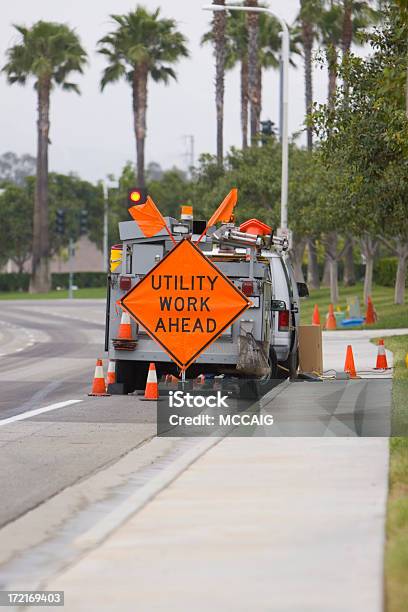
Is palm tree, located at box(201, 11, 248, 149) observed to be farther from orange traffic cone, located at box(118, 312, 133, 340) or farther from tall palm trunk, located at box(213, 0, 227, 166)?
orange traffic cone, located at box(118, 312, 133, 340)

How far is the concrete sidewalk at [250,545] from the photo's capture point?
6.94 metres

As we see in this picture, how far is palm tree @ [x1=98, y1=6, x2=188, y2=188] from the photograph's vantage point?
77562mm

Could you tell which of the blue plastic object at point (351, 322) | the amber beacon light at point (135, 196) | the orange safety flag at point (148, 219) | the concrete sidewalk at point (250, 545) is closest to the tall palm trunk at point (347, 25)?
the blue plastic object at point (351, 322)

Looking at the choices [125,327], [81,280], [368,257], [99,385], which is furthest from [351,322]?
[81,280]

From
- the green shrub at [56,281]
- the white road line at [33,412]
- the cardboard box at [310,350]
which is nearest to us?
the white road line at [33,412]

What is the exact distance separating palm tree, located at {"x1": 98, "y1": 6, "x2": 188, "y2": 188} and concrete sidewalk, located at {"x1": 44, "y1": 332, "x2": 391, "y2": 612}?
6776 cm

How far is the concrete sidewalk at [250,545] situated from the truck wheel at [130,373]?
737 cm

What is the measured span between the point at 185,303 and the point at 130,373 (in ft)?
11.4

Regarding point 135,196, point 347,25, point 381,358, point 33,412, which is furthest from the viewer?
point 347,25

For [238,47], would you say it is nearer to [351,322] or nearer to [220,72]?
[220,72]

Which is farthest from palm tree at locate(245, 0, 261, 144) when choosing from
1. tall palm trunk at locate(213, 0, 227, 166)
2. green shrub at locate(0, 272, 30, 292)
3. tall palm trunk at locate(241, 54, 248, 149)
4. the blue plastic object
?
green shrub at locate(0, 272, 30, 292)

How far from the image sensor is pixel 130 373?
1941 cm

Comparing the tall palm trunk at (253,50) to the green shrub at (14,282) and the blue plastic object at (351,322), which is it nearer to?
the blue plastic object at (351,322)

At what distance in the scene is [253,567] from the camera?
300 inches
